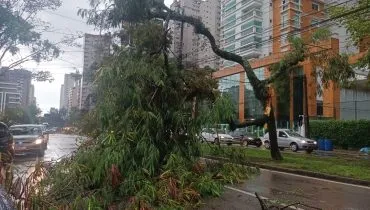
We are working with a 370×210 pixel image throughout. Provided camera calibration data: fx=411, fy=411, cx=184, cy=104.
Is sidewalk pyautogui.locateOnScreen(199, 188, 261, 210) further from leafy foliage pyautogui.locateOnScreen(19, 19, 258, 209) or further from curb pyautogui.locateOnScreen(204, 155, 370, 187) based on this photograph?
curb pyautogui.locateOnScreen(204, 155, 370, 187)

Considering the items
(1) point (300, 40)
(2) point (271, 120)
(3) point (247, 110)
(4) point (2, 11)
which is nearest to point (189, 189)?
(2) point (271, 120)

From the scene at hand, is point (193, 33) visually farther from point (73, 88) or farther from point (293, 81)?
point (293, 81)

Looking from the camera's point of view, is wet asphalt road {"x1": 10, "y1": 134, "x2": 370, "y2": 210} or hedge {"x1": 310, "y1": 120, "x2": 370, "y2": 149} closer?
wet asphalt road {"x1": 10, "y1": 134, "x2": 370, "y2": 210}

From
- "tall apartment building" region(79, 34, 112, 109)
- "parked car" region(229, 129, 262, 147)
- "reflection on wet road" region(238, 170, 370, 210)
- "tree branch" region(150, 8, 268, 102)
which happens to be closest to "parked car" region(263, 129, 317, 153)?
"parked car" region(229, 129, 262, 147)

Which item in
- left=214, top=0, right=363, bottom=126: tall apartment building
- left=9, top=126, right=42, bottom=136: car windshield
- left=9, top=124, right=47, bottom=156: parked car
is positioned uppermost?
left=214, top=0, right=363, bottom=126: tall apartment building

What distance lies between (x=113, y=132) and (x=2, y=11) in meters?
15.7

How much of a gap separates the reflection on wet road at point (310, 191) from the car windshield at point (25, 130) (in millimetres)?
14053

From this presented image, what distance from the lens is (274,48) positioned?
197 feet

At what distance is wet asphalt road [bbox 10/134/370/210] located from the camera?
28.4 feet

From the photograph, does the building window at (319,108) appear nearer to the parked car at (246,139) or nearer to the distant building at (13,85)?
the parked car at (246,139)

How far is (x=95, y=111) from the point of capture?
419 inches

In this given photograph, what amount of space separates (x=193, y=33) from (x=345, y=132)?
2240cm

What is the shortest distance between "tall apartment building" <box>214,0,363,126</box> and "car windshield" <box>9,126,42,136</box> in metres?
17.8

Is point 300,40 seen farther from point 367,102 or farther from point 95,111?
point 367,102
